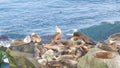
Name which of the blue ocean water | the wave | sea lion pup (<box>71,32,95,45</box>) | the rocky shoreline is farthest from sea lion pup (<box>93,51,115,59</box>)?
the blue ocean water

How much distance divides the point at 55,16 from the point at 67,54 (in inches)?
720

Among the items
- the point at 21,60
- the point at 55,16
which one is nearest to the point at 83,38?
the point at 21,60

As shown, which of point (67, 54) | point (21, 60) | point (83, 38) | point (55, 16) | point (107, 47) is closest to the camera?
point (107, 47)

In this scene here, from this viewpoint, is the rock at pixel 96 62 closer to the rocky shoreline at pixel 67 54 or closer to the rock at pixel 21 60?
the rocky shoreline at pixel 67 54

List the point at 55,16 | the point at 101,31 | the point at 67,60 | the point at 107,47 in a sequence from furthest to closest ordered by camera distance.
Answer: the point at 55,16 < the point at 101,31 < the point at 67,60 < the point at 107,47

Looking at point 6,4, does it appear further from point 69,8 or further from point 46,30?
point 46,30

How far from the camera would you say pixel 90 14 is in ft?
85.9

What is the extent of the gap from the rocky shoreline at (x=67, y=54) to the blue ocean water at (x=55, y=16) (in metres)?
9.29

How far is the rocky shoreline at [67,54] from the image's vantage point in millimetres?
6961

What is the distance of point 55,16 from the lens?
2630 centimetres

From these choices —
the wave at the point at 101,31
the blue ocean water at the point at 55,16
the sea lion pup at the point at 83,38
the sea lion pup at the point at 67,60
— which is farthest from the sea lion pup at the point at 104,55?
the blue ocean water at the point at 55,16

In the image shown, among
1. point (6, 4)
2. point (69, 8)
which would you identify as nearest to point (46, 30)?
point (69, 8)

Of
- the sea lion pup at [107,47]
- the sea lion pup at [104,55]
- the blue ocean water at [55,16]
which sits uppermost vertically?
the sea lion pup at [104,55]

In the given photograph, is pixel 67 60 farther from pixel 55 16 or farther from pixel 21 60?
pixel 55 16
